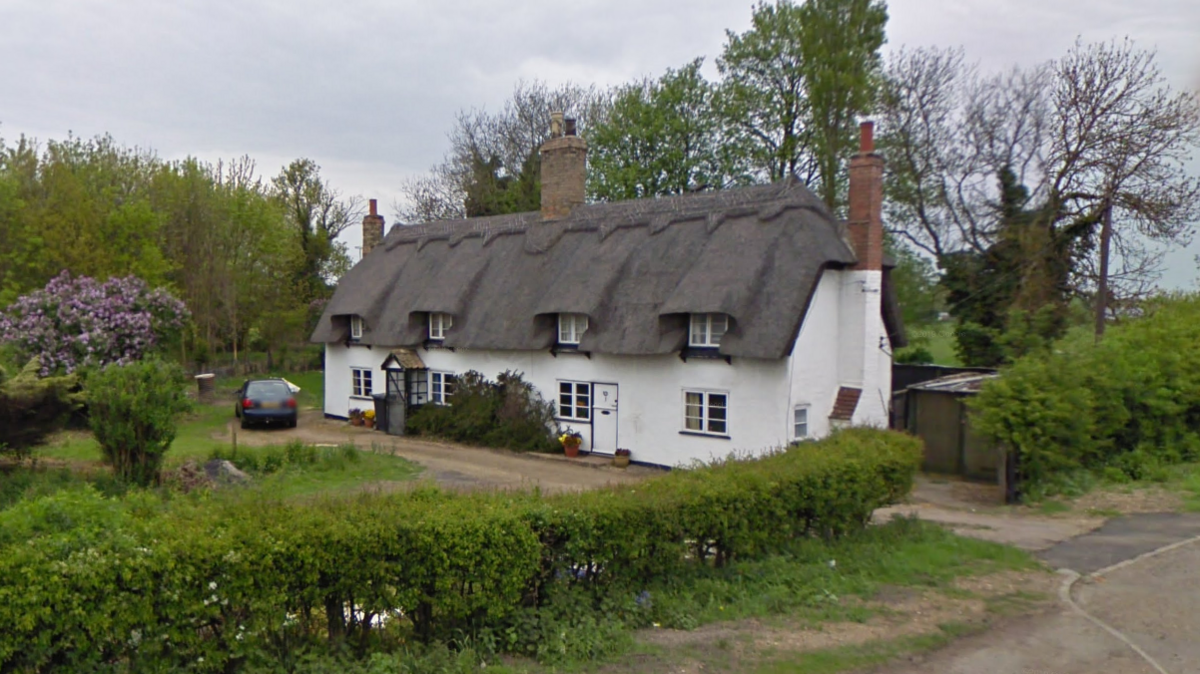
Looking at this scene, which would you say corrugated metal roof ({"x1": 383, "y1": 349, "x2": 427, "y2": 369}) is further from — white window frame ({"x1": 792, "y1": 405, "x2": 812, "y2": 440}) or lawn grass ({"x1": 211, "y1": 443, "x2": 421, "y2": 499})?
white window frame ({"x1": 792, "y1": 405, "x2": 812, "y2": 440})

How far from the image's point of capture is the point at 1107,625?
8836mm

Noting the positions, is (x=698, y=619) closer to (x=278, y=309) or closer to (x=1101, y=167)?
(x=1101, y=167)

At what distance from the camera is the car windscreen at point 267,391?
27828mm

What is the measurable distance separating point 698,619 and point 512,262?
19587 mm

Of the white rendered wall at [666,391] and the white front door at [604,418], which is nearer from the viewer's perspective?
the white rendered wall at [666,391]

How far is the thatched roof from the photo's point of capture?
20156 millimetres

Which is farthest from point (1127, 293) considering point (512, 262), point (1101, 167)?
point (512, 262)

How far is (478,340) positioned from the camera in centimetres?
2527

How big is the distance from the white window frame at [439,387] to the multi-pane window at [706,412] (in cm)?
857

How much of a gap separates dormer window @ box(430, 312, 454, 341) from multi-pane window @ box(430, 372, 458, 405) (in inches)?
46.4

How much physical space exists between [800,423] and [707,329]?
10.1ft

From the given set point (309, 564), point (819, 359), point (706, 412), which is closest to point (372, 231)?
point (706, 412)

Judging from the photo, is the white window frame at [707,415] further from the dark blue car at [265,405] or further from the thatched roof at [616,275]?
the dark blue car at [265,405]

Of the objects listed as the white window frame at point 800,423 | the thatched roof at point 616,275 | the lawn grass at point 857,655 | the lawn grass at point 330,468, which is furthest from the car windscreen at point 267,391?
the lawn grass at point 857,655
